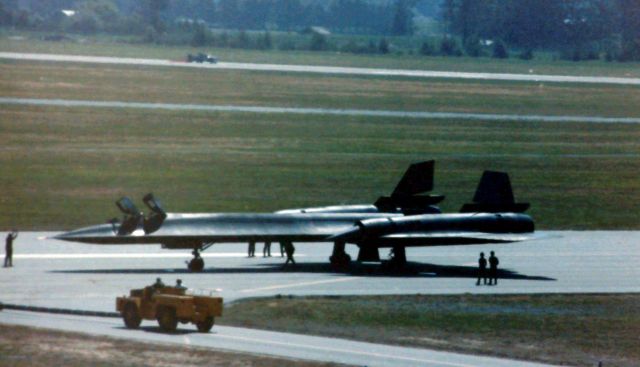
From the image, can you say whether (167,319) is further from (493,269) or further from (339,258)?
(493,269)

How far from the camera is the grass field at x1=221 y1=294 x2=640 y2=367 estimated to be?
37.1 meters

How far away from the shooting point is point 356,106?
132625 millimetres

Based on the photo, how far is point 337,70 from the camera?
182125 mm

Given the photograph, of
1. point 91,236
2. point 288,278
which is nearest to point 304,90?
point 91,236

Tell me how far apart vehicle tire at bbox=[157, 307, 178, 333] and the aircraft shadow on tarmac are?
12193mm

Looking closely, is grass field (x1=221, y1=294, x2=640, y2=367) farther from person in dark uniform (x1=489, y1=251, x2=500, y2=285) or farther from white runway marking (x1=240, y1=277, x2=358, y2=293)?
person in dark uniform (x1=489, y1=251, x2=500, y2=285)

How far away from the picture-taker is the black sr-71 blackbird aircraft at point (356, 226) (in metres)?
50.6

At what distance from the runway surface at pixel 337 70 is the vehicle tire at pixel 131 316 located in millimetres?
135063

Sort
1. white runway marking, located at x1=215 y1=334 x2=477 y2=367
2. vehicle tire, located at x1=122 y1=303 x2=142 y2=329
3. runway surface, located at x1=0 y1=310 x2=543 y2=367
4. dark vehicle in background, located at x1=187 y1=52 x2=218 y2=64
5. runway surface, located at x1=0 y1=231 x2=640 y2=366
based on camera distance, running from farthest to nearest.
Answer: dark vehicle in background, located at x1=187 y1=52 x2=218 y2=64 → vehicle tire, located at x1=122 y1=303 x2=142 y2=329 → runway surface, located at x1=0 y1=231 x2=640 y2=366 → runway surface, located at x1=0 y1=310 x2=543 y2=367 → white runway marking, located at x1=215 y1=334 x2=477 y2=367

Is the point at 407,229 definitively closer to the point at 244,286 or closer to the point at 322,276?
the point at 322,276

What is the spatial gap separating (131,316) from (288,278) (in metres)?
12.8

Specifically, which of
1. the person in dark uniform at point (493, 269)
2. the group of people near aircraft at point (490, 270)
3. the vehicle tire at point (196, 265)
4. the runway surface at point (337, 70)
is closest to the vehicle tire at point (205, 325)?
the vehicle tire at point (196, 265)

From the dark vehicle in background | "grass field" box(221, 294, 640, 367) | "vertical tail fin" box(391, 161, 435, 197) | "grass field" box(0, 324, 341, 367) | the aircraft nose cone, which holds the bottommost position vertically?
"grass field" box(221, 294, 640, 367)

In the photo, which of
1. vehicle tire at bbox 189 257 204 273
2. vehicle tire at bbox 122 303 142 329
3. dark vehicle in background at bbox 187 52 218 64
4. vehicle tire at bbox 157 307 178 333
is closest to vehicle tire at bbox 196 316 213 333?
vehicle tire at bbox 157 307 178 333
